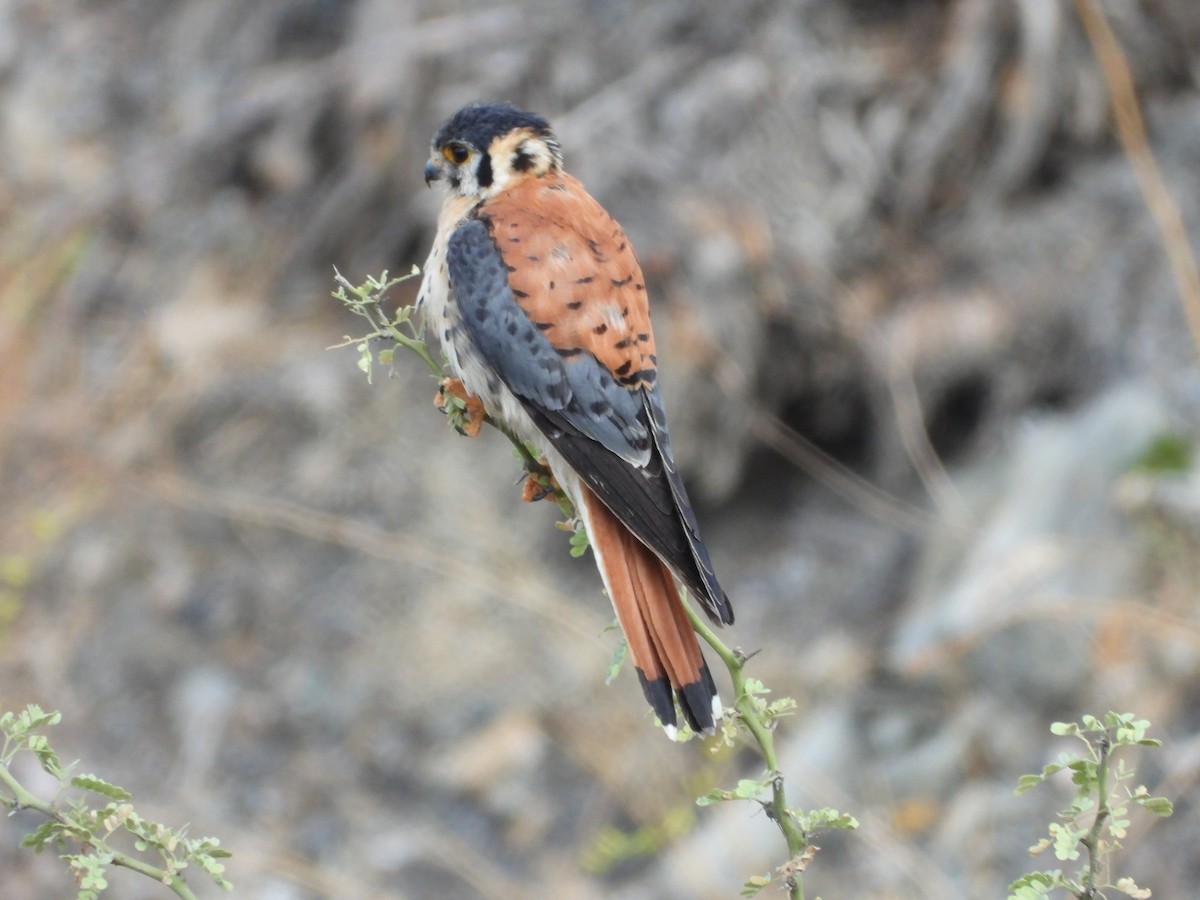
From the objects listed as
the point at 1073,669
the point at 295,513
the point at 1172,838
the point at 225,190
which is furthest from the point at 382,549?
the point at 1172,838

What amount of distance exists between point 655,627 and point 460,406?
52 cm

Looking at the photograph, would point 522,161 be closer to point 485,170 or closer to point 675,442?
point 485,170

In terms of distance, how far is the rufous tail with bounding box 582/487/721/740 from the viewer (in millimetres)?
1732

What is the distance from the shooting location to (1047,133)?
4375 millimetres

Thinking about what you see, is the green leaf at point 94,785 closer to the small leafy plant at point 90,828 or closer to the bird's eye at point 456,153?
the small leafy plant at point 90,828

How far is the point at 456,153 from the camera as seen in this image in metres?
2.61

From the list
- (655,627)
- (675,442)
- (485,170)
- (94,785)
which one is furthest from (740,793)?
(675,442)

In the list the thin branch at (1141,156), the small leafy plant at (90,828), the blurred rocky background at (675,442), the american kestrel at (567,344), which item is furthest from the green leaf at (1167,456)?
the small leafy plant at (90,828)

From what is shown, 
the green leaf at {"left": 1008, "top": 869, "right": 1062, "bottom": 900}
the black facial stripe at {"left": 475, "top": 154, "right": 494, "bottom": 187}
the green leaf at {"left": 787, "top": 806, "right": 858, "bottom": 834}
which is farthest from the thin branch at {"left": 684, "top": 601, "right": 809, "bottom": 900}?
the black facial stripe at {"left": 475, "top": 154, "right": 494, "bottom": 187}

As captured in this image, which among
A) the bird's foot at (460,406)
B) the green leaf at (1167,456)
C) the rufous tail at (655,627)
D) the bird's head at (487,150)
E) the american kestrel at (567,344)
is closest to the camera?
the rufous tail at (655,627)

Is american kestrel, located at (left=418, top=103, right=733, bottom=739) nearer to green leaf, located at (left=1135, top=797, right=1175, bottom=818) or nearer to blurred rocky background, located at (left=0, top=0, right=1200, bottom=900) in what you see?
green leaf, located at (left=1135, top=797, right=1175, bottom=818)

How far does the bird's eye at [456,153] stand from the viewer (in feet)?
8.52

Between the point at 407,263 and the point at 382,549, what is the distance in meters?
0.98

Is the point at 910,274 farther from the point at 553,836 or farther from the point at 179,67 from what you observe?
the point at 179,67
